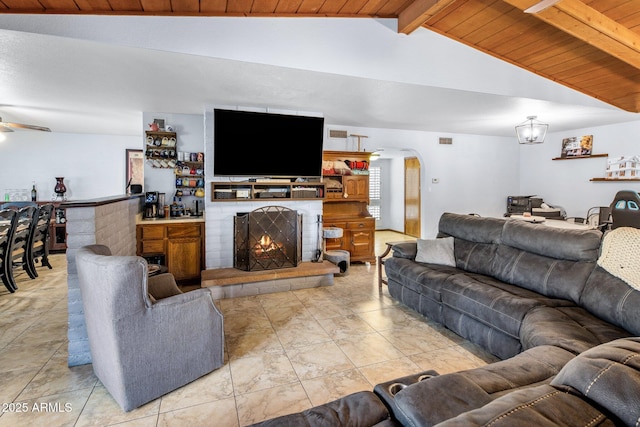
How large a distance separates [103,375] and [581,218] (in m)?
7.52

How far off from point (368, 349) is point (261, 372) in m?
0.93

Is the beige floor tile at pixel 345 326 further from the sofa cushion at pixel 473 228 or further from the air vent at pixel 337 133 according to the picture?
the air vent at pixel 337 133

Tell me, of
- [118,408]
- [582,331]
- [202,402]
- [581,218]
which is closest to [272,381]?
[202,402]

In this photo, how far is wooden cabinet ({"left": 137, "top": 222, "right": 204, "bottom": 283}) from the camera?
4316mm

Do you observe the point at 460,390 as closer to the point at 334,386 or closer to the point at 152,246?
the point at 334,386

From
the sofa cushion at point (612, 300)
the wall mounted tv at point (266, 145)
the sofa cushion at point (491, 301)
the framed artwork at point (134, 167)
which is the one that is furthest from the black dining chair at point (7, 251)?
the sofa cushion at point (612, 300)

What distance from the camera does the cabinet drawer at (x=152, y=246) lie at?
14.2ft

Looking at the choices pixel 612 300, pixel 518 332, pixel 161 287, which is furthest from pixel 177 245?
pixel 612 300

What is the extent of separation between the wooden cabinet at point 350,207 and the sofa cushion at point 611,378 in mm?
4654

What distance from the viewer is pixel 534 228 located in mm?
3131

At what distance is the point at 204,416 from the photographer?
1977 millimetres

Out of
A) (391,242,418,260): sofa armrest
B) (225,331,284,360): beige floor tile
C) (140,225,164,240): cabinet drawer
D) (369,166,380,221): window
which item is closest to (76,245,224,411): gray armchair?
(225,331,284,360): beige floor tile

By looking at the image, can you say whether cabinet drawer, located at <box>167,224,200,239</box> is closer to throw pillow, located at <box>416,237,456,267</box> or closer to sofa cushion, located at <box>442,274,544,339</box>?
throw pillow, located at <box>416,237,456,267</box>

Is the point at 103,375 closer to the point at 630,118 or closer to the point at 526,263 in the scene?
the point at 526,263
